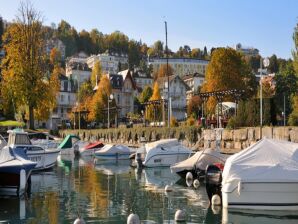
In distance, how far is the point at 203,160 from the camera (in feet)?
90.1

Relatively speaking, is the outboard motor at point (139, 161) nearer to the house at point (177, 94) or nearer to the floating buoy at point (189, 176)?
the floating buoy at point (189, 176)

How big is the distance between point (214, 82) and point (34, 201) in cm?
5412

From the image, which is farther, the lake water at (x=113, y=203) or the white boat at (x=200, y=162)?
the white boat at (x=200, y=162)

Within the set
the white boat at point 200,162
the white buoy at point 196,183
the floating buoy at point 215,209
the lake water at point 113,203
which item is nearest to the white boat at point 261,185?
the floating buoy at point 215,209

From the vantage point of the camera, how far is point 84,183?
93.6 feet

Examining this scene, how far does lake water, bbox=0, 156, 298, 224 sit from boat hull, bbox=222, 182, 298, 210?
1.38 ft

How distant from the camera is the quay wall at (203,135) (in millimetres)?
34750

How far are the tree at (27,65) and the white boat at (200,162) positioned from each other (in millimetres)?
31162

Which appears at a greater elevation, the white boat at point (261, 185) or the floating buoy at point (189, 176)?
the white boat at point (261, 185)

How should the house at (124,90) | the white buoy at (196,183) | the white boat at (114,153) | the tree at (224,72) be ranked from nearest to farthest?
the white buoy at (196,183), the white boat at (114,153), the tree at (224,72), the house at (124,90)

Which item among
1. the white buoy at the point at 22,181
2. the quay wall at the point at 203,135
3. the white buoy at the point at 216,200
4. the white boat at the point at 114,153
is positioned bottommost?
the white boat at the point at 114,153

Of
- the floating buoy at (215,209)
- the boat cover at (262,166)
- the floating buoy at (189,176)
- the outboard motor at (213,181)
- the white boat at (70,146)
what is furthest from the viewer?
the white boat at (70,146)

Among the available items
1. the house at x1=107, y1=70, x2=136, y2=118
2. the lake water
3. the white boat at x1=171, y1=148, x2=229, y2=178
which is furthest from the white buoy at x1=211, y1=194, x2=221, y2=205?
the house at x1=107, y1=70, x2=136, y2=118

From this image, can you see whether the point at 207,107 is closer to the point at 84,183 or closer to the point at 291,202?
the point at 84,183
